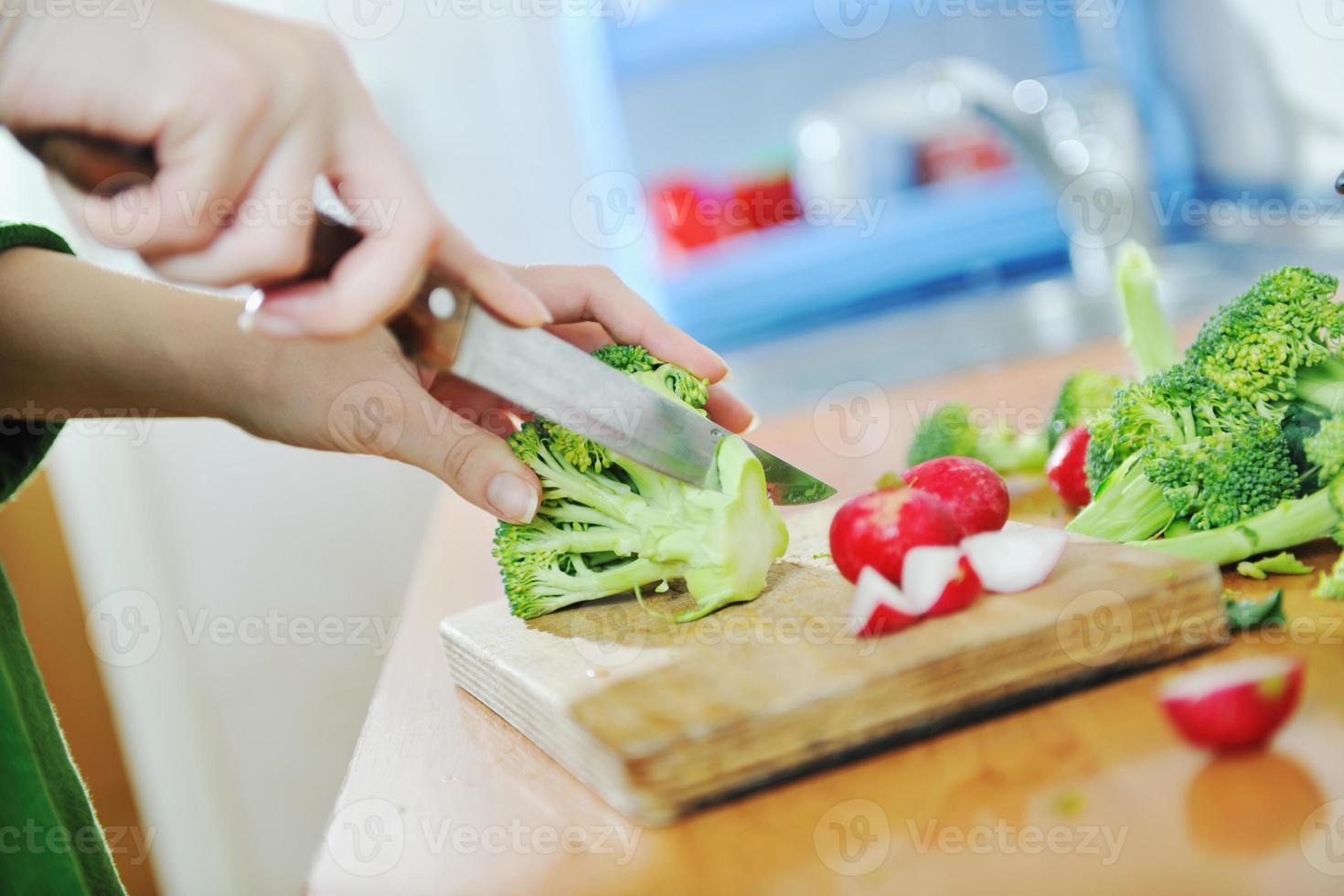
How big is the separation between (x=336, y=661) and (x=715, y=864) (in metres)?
2.84

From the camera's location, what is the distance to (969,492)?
120cm

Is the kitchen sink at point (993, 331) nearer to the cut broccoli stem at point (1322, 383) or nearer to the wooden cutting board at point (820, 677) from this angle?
the cut broccoli stem at point (1322, 383)

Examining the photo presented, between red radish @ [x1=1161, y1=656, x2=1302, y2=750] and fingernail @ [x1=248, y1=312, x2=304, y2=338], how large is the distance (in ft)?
2.06

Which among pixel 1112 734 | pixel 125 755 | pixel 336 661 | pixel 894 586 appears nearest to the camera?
pixel 1112 734

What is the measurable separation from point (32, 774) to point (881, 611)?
2.46 feet

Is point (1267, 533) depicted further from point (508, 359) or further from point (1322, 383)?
point (508, 359)

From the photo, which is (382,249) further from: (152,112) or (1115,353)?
(1115,353)

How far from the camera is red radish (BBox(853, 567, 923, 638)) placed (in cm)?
93

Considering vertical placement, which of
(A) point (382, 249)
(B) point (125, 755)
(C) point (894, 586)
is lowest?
(B) point (125, 755)

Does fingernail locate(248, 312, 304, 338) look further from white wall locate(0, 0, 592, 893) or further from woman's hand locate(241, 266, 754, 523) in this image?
white wall locate(0, 0, 592, 893)

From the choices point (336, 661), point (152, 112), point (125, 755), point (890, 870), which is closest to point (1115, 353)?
point (890, 870)

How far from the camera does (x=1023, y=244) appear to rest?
376cm

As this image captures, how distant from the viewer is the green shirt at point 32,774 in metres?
1.02

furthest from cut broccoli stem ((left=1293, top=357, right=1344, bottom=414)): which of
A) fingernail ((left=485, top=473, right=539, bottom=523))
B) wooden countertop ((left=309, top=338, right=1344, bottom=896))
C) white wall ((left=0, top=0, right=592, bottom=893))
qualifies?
white wall ((left=0, top=0, right=592, bottom=893))
